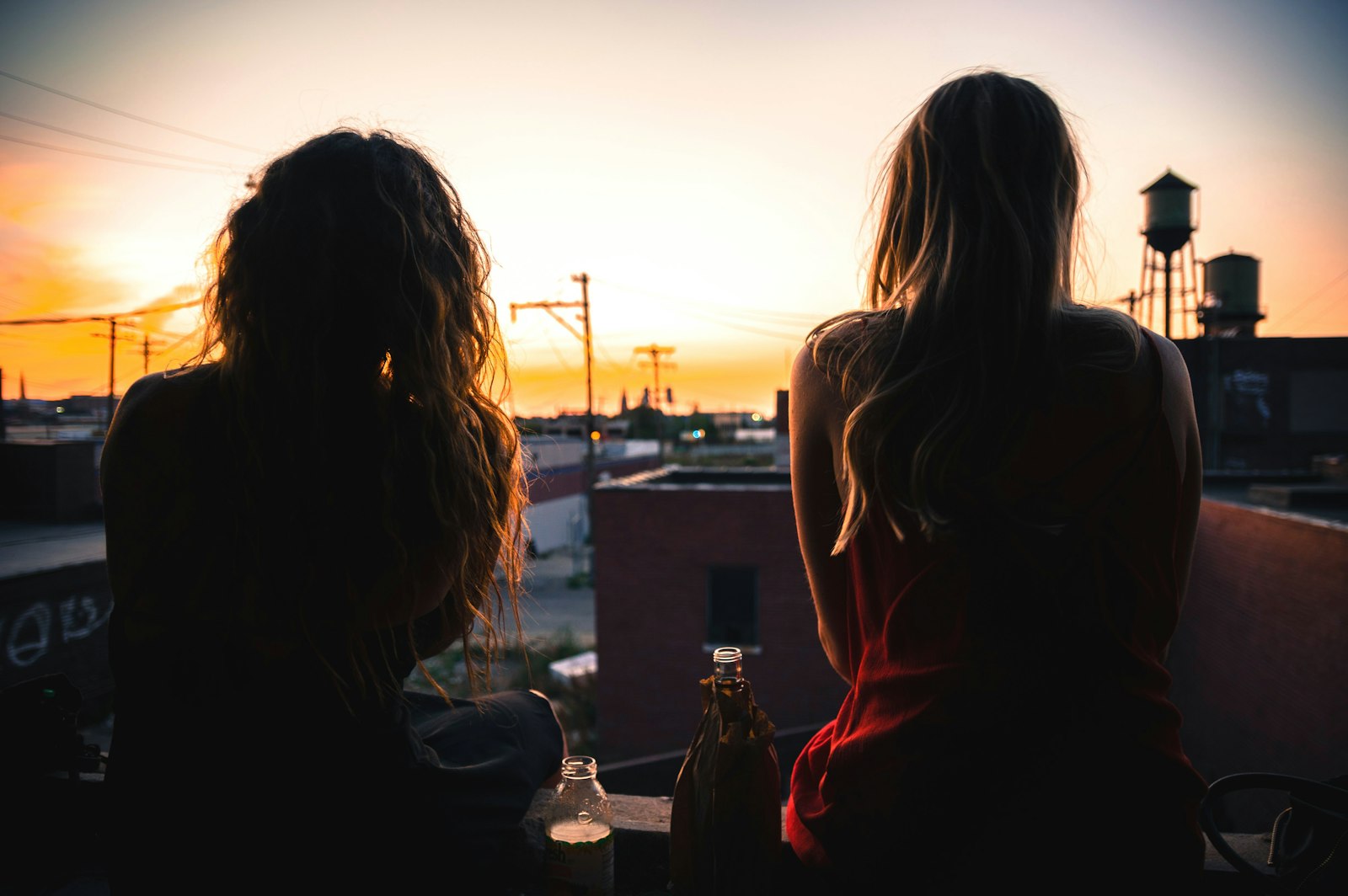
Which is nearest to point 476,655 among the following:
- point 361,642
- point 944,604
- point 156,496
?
point 361,642

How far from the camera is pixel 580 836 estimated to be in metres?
1.28

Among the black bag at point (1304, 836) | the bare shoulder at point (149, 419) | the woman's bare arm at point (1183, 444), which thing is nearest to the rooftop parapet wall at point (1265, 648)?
the black bag at point (1304, 836)

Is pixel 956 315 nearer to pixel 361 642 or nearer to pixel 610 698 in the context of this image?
pixel 361 642

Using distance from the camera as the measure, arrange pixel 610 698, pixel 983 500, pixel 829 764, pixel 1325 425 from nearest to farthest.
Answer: pixel 983 500 → pixel 829 764 → pixel 610 698 → pixel 1325 425

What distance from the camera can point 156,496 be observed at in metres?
1.16

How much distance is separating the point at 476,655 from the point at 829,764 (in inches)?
27.1

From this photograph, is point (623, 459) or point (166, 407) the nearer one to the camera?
point (166, 407)

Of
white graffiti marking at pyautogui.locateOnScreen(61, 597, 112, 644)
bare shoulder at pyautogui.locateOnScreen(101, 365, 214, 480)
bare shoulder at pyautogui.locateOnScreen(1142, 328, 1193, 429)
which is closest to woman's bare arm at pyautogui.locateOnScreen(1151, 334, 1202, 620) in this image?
bare shoulder at pyautogui.locateOnScreen(1142, 328, 1193, 429)

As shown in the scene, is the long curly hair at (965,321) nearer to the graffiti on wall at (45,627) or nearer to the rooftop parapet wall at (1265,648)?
the rooftop parapet wall at (1265,648)

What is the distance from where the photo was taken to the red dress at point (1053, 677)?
0.94 m

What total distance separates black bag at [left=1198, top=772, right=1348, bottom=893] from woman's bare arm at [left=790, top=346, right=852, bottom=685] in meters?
0.53

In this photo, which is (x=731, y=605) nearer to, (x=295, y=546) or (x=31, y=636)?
(x=31, y=636)

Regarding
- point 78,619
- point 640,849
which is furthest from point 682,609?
point 640,849

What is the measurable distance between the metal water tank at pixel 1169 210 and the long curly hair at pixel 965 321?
72.9ft
